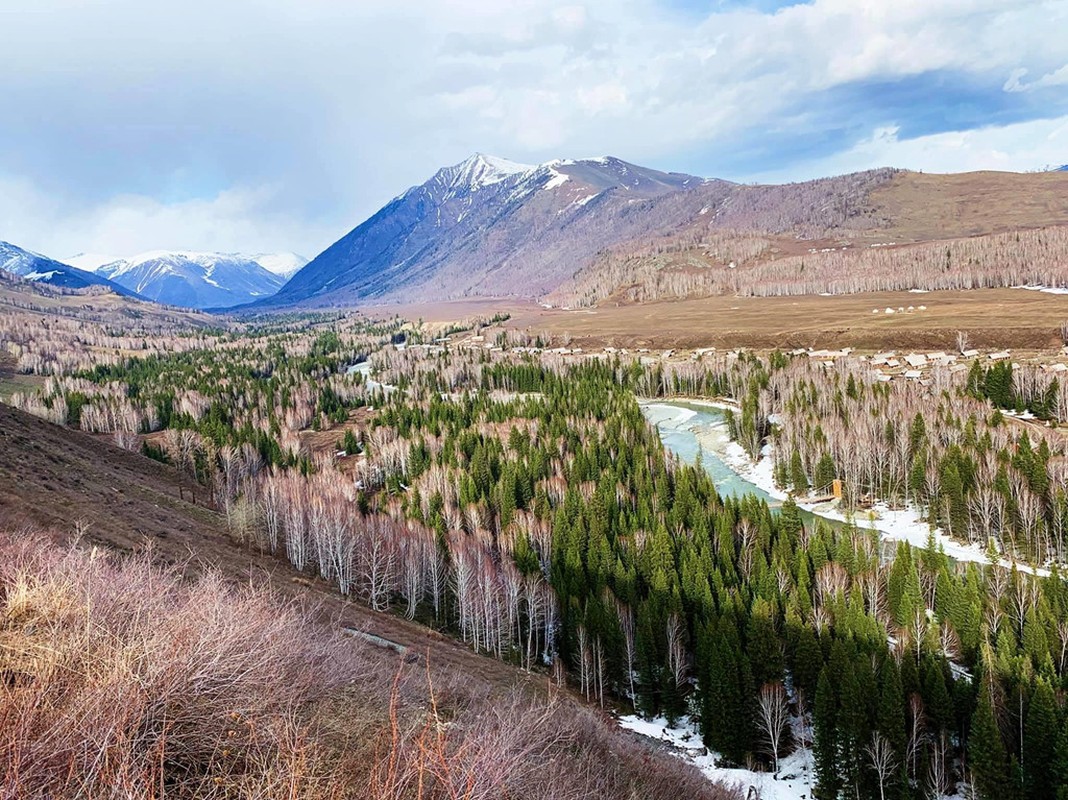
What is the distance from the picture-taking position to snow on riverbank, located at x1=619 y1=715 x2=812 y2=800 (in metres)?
25.3

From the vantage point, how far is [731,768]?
27094 millimetres

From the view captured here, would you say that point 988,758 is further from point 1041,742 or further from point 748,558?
point 748,558

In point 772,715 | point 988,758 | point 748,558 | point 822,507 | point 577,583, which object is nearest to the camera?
point 988,758

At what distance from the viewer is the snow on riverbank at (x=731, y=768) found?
25.3 m

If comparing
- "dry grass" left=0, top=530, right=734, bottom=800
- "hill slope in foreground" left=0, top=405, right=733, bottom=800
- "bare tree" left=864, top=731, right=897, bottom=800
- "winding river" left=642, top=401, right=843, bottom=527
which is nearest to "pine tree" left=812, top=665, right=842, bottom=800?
"bare tree" left=864, top=731, right=897, bottom=800

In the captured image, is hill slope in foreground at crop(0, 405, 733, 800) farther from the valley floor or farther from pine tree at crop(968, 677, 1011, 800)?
the valley floor

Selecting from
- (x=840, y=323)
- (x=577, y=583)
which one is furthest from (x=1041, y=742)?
(x=840, y=323)


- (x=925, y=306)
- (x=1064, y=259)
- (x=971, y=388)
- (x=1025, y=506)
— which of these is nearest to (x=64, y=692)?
(x=1025, y=506)

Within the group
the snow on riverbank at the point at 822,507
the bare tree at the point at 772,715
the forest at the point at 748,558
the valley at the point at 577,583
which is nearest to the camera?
the valley at the point at 577,583

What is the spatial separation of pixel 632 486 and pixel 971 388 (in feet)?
161

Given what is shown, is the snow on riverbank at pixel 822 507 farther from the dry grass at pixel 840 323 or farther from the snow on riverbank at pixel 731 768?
the dry grass at pixel 840 323

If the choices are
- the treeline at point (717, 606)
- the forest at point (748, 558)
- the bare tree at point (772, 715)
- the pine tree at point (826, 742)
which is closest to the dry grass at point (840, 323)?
the forest at point (748, 558)

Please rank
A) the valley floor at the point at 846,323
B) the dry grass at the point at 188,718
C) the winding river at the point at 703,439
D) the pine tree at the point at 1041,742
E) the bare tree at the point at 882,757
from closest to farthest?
the dry grass at the point at 188,718 < the pine tree at the point at 1041,742 < the bare tree at the point at 882,757 < the winding river at the point at 703,439 < the valley floor at the point at 846,323

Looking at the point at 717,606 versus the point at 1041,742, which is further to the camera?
the point at 717,606
